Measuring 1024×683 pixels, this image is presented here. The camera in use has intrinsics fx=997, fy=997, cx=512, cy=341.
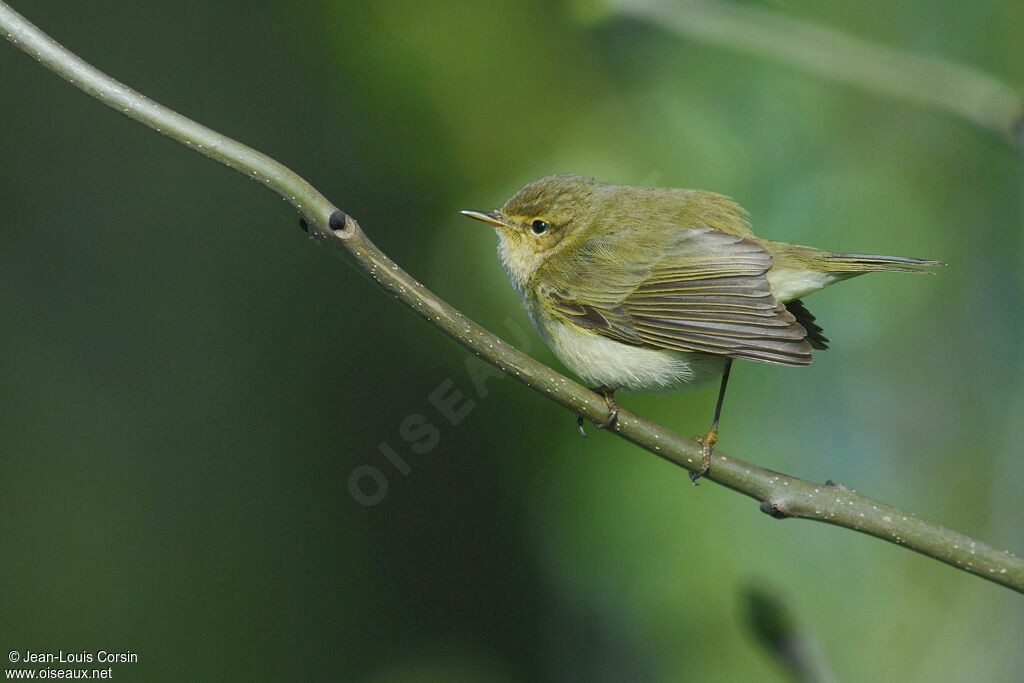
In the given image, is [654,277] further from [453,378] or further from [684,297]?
[453,378]

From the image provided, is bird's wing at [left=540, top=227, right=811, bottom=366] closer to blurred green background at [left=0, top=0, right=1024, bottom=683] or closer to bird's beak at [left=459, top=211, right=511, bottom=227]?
bird's beak at [left=459, top=211, right=511, bottom=227]

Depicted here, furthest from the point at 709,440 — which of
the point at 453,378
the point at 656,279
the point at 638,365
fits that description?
→ the point at 453,378

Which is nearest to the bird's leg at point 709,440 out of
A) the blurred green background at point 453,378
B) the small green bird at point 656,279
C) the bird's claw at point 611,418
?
the small green bird at point 656,279

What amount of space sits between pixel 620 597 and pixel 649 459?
1.51 ft

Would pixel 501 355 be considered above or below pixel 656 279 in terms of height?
below

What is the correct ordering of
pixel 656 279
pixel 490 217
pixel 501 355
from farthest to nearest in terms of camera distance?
pixel 490 217
pixel 656 279
pixel 501 355

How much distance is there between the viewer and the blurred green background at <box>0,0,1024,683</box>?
323 cm

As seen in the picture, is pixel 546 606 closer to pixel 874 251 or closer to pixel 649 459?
pixel 649 459

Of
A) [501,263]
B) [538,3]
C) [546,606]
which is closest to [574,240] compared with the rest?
[501,263]

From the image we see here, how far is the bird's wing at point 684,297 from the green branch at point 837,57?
20.5 inches

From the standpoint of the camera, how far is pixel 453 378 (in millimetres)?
3684

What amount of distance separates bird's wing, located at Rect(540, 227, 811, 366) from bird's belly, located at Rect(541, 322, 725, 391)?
3cm

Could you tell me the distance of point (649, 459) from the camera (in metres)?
3.14

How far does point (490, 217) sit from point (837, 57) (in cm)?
112
